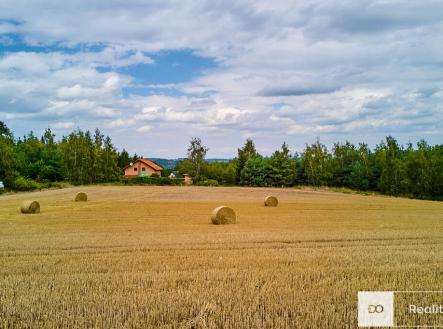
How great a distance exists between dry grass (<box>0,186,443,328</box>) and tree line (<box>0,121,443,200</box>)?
169 feet

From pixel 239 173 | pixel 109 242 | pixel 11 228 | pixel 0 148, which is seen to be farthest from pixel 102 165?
pixel 109 242

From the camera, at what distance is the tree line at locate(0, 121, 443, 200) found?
67.3 m

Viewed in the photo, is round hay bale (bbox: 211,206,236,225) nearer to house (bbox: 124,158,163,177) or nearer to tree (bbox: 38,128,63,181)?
tree (bbox: 38,128,63,181)

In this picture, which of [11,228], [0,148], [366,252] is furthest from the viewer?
[0,148]

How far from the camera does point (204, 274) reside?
948cm

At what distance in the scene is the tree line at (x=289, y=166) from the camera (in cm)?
6731

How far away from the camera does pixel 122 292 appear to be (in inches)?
323

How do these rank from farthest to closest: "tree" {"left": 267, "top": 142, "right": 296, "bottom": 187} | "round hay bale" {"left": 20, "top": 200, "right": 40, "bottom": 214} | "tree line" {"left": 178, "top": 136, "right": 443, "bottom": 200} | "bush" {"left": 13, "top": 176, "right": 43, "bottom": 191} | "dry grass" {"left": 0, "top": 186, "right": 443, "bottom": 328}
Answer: "tree" {"left": 267, "top": 142, "right": 296, "bottom": 187} < "tree line" {"left": 178, "top": 136, "right": 443, "bottom": 200} < "bush" {"left": 13, "top": 176, "right": 43, "bottom": 191} < "round hay bale" {"left": 20, "top": 200, "right": 40, "bottom": 214} < "dry grass" {"left": 0, "top": 186, "right": 443, "bottom": 328}

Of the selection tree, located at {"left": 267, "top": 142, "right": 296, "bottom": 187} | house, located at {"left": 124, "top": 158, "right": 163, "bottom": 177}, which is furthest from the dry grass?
house, located at {"left": 124, "top": 158, "right": 163, "bottom": 177}

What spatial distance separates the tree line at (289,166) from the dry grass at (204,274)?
169 ft

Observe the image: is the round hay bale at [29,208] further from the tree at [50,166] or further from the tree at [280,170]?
the tree at [280,170]

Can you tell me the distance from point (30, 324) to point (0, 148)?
6064cm

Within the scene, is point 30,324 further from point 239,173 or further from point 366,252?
point 239,173

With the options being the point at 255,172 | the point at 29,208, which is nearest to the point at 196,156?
the point at 255,172
